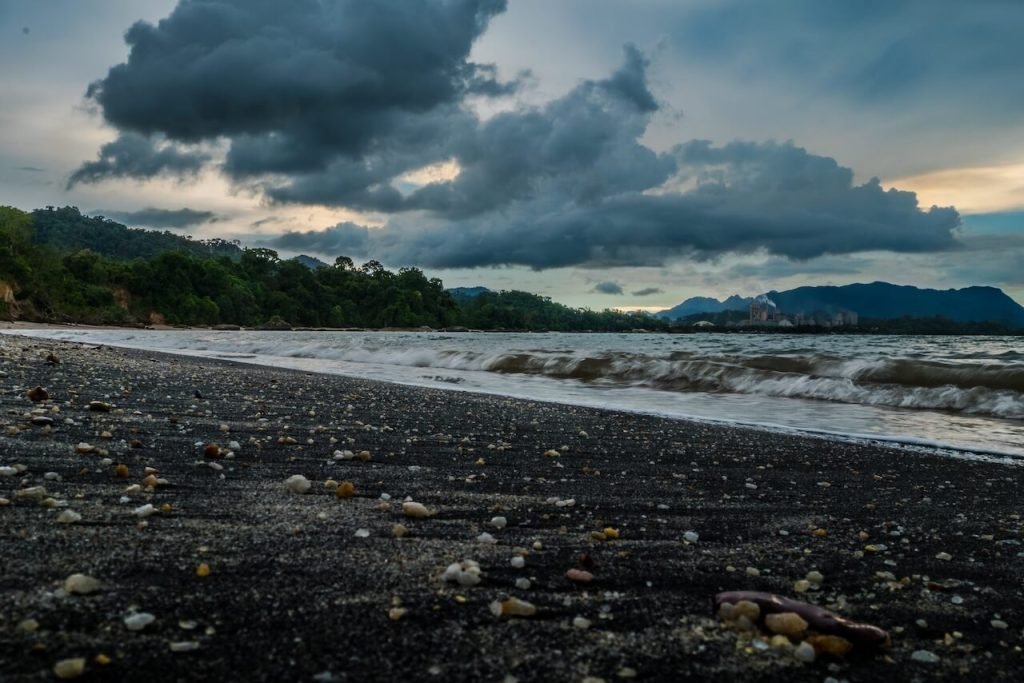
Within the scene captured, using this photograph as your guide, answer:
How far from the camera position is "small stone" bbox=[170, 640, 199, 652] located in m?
1.83

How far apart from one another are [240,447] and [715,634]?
13.6 ft

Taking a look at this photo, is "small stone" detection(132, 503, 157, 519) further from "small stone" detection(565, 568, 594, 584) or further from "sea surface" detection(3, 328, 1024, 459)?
"sea surface" detection(3, 328, 1024, 459)

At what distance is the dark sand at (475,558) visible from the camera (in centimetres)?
195

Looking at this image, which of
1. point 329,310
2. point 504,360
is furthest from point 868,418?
point 329,310

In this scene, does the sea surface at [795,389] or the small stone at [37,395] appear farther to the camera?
the sea surface at [795,389]

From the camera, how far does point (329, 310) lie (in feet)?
490

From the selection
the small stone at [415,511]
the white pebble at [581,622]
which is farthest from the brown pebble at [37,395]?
the white pebble at [581,622]

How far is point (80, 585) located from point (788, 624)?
2282 millimetres

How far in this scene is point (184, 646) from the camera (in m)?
1.84

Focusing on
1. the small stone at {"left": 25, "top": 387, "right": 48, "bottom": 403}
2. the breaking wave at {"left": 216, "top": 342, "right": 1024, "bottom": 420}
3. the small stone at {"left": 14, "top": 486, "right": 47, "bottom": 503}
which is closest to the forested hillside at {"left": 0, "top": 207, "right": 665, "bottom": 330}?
the breaking wave at {"left": 216, "top": 342, "right": 1024, "bottom": 420}

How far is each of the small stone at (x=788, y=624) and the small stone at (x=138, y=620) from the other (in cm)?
195

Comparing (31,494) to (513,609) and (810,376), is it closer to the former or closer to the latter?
(513,609)

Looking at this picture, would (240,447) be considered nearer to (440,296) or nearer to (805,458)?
(805,458)

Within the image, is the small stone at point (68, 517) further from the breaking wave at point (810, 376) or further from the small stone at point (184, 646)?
the breaking wave at point (810, 376)
